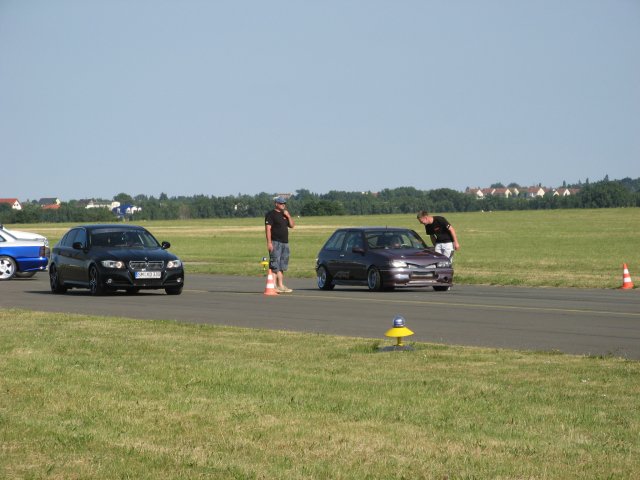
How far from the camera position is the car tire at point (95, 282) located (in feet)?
88.1

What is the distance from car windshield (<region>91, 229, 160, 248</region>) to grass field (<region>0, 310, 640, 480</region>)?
12929mm

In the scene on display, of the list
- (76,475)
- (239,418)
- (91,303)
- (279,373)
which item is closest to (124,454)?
(76,475)

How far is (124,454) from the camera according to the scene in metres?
8.29

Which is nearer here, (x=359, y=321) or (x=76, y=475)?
(x=76, y=475)

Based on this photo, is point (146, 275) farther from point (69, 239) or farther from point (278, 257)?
point (69, 239)

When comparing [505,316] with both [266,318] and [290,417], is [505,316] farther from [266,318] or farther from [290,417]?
[290,417]

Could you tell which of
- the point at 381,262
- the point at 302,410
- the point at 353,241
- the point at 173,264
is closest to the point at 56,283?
the point at 173,264

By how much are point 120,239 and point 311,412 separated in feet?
61.9

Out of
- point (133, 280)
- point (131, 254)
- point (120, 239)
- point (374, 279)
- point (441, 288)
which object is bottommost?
point (441, 288)

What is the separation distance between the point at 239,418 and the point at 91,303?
49.4ft

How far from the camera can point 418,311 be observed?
20891mm

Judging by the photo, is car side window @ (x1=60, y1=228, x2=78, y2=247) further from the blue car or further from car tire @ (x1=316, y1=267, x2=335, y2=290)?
car tire @ (x1=316, y1=267, x2=335, y2=290)

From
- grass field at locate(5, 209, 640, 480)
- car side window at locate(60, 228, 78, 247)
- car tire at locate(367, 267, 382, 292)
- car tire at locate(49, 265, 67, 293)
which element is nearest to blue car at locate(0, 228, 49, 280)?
car side window at locate(60, 228, 78, 247)

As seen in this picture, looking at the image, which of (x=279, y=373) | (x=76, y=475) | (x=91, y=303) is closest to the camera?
(x=76, y=475)
